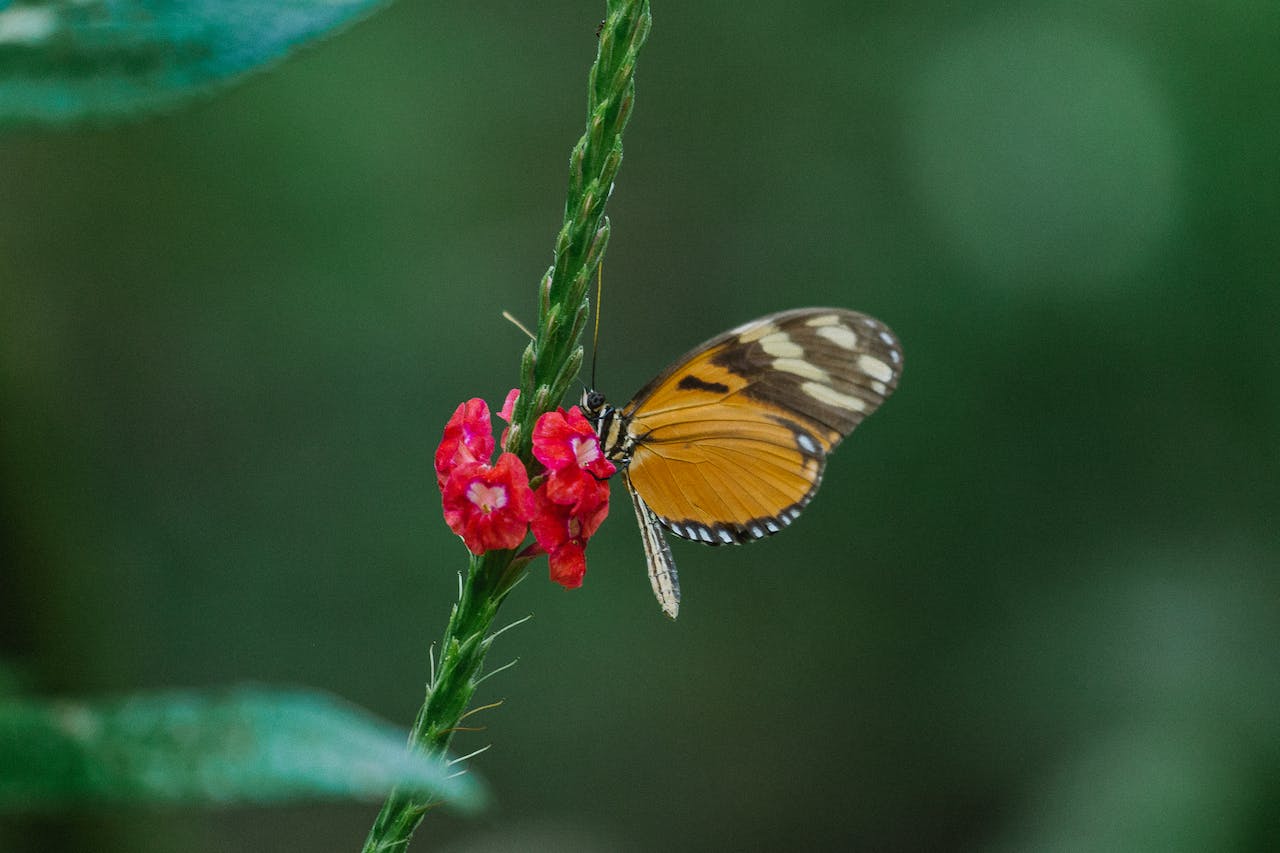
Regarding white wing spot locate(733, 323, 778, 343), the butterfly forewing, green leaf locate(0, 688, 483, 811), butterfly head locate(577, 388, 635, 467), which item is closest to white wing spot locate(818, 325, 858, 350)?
the butterfly forewing

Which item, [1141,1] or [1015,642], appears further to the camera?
[1015,642]

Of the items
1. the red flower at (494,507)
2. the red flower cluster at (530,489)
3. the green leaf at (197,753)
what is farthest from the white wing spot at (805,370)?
the green leaf at (197,753)

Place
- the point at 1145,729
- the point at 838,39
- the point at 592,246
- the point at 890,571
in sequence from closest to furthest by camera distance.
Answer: the point at 592,246 < the point at 1145,729 < the point at 838,39 < the point at 890,571

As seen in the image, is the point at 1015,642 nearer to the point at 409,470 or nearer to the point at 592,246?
the point at 409,470

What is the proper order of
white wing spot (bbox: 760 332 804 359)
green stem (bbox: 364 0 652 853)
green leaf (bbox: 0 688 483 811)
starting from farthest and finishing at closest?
1. white wing spot (bbox: 760 332 804 359)
2. green stem (bbox: 364 0 652 853)
3. green leaf (bbox: 0 688 483 811)

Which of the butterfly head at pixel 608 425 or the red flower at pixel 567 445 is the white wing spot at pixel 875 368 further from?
the red flower at pixel 567 445

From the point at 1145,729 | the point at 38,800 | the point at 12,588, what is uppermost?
the point at 38,800

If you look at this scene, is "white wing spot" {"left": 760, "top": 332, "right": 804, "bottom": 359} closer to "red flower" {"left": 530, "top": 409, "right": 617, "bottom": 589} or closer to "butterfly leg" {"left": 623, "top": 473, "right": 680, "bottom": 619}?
"butterfly leg" {"left": 623, "top": 473, "right": 680, "bottom": 619}

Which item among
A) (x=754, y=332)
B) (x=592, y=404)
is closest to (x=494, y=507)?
(x=592, y=404)

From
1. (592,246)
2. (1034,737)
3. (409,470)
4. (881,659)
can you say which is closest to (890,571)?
(881,659)
